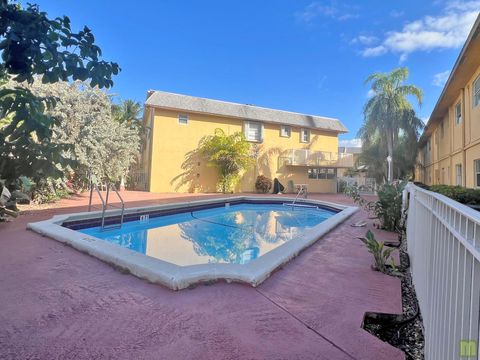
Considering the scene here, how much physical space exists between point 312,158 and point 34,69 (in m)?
21.9

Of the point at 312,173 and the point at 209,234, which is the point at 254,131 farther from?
the point at 209,234

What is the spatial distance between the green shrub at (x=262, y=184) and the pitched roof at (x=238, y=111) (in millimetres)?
4577

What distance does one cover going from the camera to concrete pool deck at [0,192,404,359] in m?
2.21

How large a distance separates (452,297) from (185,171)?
18756 millimetres

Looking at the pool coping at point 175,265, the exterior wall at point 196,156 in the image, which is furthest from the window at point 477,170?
the exterior wall at point 196,156

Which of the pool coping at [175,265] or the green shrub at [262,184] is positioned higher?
the green shrub at [262,184]

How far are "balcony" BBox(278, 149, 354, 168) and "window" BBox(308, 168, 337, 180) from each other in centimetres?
109

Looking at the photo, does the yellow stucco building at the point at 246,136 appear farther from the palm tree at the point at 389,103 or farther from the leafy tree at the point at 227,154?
the palm tree at the point at 389,103

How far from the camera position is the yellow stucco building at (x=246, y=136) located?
1889 centimetres

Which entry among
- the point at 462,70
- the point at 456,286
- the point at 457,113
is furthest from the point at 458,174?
the point at 456,286

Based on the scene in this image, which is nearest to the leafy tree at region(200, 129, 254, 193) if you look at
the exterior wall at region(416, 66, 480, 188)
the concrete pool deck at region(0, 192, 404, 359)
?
the exterior wall at region(416, 66, 480, 188)

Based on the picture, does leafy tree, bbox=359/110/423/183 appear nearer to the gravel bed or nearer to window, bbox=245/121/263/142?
window, bbox=245/121/263/142

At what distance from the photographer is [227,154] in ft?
63.2

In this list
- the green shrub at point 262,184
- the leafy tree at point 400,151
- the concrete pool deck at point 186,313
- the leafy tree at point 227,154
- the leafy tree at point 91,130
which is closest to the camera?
the concrete pool deck at point 186,313
